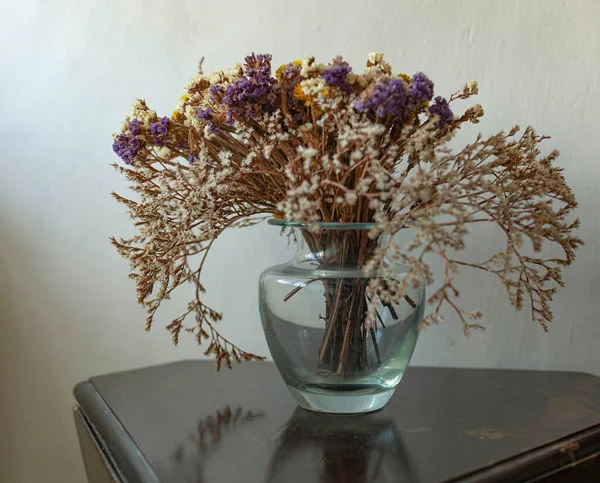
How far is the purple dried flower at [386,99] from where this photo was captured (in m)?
0.63

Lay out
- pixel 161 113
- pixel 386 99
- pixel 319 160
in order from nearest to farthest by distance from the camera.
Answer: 1. pixel 386 99
2. pixel 319 160
3. pixel 161 113

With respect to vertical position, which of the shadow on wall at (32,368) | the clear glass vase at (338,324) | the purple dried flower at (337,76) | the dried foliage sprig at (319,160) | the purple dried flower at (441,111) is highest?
the purple dried flower at (337,76)

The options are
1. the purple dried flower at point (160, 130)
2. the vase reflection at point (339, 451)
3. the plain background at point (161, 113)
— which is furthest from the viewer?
the plain background at point (161, 113)

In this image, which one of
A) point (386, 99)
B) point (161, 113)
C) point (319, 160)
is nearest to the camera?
point (386, 99)

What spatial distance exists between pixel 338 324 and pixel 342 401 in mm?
100

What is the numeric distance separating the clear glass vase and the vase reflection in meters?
0.03

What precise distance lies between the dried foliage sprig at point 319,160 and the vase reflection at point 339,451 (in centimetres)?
14

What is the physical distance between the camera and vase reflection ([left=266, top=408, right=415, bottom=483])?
0.63 metres

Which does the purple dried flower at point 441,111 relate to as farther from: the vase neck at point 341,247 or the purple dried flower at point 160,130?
the purple dried flower at point 160,130

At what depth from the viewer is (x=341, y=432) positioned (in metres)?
0.73

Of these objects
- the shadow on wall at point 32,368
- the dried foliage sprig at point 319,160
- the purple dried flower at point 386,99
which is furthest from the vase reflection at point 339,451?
the shadow on wall at point 32,368

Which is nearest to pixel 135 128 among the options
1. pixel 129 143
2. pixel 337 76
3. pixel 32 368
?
pixel 129 143

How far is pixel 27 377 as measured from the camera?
120 centimetres

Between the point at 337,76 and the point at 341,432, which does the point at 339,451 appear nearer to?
the point at 341,432
